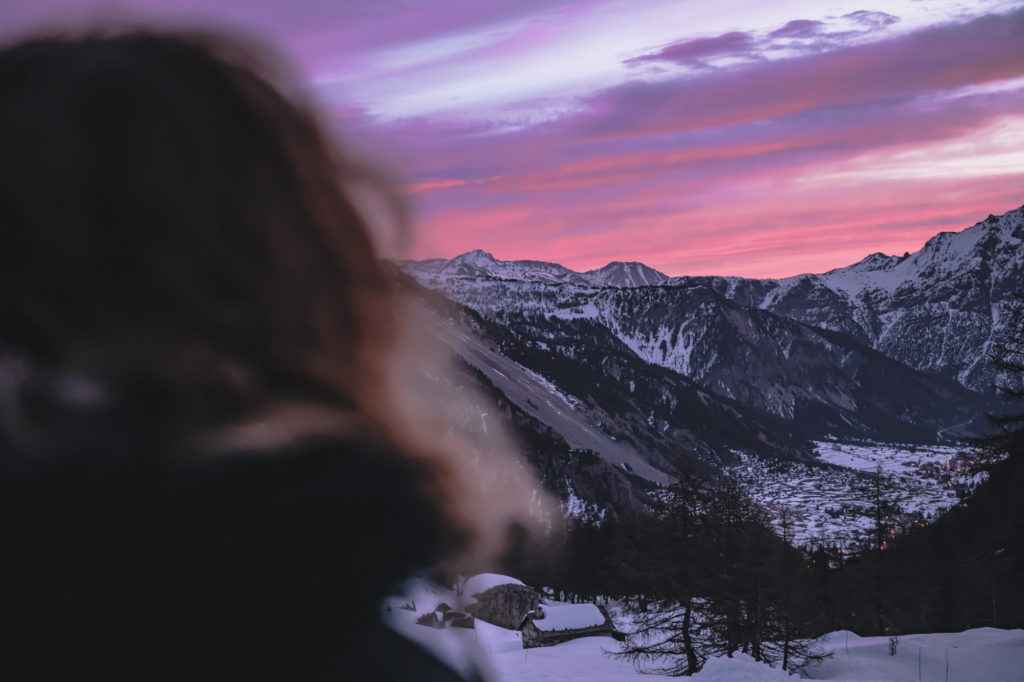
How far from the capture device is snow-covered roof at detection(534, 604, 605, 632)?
47.6 meters

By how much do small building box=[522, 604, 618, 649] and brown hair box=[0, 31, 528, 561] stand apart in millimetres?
45177

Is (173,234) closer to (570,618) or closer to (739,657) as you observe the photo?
(739,657)

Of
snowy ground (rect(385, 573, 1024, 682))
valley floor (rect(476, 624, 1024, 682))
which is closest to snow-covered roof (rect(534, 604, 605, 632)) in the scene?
snowy ground (rect(385, 573, 1024, 682))

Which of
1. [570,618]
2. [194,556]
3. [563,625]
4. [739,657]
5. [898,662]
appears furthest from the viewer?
[570,618]

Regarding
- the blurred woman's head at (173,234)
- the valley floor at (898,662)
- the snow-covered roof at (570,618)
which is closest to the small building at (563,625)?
the snow-covered roof at (570,618)

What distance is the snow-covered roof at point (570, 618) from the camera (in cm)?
4759

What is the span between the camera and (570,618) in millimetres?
49000

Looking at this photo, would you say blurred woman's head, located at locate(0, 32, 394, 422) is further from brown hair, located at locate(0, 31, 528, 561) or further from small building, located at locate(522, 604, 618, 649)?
small building, located at locate(522, 604, 618, 649)

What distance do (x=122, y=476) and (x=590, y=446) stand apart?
196 metres

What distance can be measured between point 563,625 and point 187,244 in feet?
165

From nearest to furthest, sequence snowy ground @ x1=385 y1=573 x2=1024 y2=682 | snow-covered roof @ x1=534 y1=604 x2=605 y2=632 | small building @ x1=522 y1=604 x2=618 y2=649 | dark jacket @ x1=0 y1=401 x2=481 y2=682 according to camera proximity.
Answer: dark jacket @ x1=0 y1=401 x2=481 y2=682 → snowy ground @ x1=385 y1=573 x2=1024 y2=682 → small building @ x1=522 y1=604 x2=618 y2=649 → snow-covered roof @ x1=534 y1=604 x2=605 y2=632

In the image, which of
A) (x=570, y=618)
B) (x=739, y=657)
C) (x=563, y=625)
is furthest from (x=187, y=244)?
(x=570, y=618)

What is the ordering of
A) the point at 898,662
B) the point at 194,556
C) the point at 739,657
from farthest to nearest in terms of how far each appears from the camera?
the point at 898,662 → the point at 739,657 → the point at 194,556

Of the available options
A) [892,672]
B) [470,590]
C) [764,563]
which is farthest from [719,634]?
[470,590]
